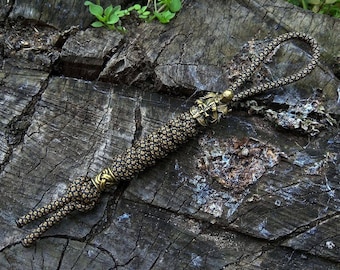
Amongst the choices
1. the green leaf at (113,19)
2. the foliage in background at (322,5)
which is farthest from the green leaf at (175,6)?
the foliage in background at (322,5)

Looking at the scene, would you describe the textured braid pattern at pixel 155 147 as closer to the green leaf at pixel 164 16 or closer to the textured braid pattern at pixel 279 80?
the textured braid pattern at pixel 279 80

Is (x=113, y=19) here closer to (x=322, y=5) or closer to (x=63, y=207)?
(x=63, y=207)

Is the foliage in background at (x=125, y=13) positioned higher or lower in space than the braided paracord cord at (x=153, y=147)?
higher

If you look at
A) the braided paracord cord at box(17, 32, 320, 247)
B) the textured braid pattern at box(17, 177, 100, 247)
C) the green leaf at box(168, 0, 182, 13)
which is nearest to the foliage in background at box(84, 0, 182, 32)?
the green leaf at box(168, 0, 182, 13)

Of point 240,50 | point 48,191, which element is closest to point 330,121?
point 240,50

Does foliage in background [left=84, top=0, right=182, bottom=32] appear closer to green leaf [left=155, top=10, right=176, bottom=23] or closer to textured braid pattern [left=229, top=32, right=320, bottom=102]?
green leaf [left=155, top=10, right=176, bottom=23]

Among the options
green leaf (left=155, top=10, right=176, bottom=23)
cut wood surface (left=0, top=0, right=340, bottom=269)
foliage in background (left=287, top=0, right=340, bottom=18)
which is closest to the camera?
cut wood surface (left=0, top=0, right=340, bottom=269)
